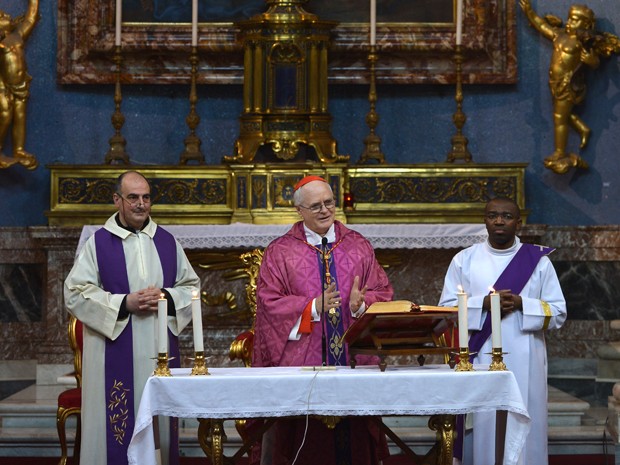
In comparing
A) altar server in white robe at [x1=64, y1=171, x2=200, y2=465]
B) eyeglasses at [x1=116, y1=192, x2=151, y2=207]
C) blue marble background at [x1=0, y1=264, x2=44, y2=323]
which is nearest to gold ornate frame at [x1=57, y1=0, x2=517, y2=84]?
blue marble background at [x1=0, y1=264, x2=44, y2=323]

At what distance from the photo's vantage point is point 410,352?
531 cm

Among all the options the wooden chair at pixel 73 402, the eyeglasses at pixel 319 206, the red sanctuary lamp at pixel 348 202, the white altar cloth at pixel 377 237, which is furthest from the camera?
the red sanctuary lamp at pixel 348 202

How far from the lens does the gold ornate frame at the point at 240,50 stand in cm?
1002

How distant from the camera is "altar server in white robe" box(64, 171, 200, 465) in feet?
20.3

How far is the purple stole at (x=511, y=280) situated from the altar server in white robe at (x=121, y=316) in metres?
1.39

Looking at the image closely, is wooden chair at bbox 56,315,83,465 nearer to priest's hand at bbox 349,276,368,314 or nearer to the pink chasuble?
the pink chasuble

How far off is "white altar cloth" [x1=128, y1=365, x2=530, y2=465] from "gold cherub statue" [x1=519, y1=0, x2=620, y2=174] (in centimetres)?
486

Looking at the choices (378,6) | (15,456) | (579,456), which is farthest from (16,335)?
(579,456)

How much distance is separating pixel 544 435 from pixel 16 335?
492 cm

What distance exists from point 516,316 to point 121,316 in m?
1.91

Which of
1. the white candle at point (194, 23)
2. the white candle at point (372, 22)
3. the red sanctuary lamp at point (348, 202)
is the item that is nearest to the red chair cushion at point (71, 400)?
the red sanctuary lamp at point (348, 202)

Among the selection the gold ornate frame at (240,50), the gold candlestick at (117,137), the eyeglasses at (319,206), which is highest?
the gold ornate frame at (240,50)

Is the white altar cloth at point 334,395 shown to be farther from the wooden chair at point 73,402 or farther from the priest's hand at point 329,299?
the wooden chair at point 73,402

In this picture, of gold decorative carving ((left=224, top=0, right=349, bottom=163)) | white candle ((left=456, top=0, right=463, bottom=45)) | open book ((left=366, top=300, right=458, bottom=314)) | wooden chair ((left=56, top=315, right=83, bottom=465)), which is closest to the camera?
open book ((left=366, top=300, right=458, bottom=314))
